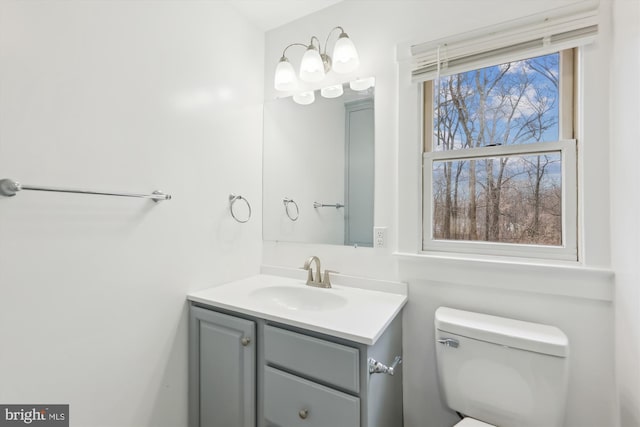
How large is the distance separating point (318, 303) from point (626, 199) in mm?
1253

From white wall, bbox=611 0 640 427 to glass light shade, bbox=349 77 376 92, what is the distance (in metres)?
0.92

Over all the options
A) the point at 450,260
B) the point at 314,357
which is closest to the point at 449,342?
the point at 450,260

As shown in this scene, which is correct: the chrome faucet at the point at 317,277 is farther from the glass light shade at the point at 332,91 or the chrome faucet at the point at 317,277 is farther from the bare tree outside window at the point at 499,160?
the glass light shade at the point at 332,91

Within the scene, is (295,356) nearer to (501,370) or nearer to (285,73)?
(501,370)

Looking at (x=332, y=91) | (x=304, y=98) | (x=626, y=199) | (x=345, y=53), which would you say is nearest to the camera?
(x=626, y=199)

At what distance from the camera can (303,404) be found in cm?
110

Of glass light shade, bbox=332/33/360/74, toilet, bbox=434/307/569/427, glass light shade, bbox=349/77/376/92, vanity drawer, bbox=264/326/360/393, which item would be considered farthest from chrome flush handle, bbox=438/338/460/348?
glass light shade, bbox=332/33/360/74

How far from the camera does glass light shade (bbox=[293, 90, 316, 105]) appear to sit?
1.76m

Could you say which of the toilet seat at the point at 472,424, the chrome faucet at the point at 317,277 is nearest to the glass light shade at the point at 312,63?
the chrome faucet at the point at 317,277

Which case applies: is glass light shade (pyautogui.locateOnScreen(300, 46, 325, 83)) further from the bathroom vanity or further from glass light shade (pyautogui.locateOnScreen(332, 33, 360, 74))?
the bathroom vanity

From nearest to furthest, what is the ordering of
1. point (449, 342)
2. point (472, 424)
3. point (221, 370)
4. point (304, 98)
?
point (472, 424), point (449, 342), point (221, 370), point (304, 98)

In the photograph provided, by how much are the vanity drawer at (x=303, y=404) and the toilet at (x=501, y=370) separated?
439 mm

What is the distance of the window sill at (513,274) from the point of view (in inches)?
42.9

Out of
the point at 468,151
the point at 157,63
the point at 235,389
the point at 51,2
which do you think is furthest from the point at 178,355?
the point at 468,151
